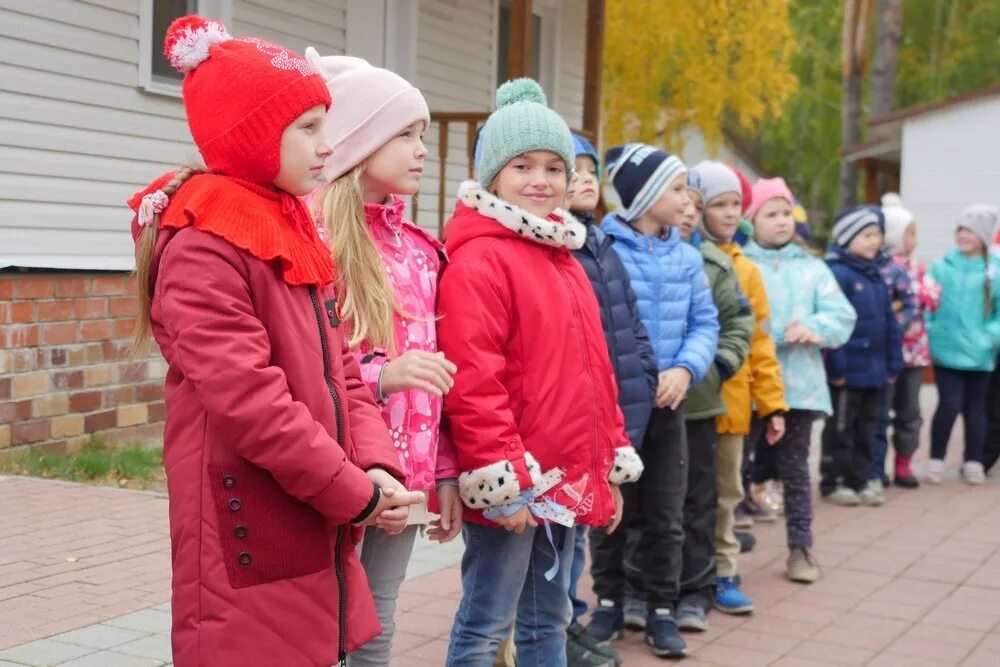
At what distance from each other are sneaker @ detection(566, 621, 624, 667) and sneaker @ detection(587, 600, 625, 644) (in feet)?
0.69

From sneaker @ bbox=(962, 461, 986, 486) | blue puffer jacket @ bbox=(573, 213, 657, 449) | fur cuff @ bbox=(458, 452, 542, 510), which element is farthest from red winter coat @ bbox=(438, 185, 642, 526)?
sneaker @ bbox=(962, 461, 986, 486)

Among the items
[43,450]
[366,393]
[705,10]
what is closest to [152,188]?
[366,393]

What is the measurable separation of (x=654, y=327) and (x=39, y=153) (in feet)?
15.6

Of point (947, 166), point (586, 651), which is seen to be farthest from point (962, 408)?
point (947, 166)

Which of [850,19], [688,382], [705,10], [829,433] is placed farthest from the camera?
[850,19]

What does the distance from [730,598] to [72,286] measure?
4.73 metres

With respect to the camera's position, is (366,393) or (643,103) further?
(643,103)

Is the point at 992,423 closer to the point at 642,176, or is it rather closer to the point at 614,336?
the point at 642,176

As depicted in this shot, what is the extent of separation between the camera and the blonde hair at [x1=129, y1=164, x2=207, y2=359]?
261 cm

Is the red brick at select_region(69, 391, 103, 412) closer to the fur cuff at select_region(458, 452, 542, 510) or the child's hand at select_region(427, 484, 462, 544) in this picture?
the child's hand at select_region(427, 484, 462, 544)

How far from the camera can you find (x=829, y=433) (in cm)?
856

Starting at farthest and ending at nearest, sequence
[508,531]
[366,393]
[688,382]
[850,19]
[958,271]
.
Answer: [850,19] < [958,271] < [688,382] < [508,531] < [366,393]

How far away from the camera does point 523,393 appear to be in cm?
372

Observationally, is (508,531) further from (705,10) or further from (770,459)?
(705,10)
